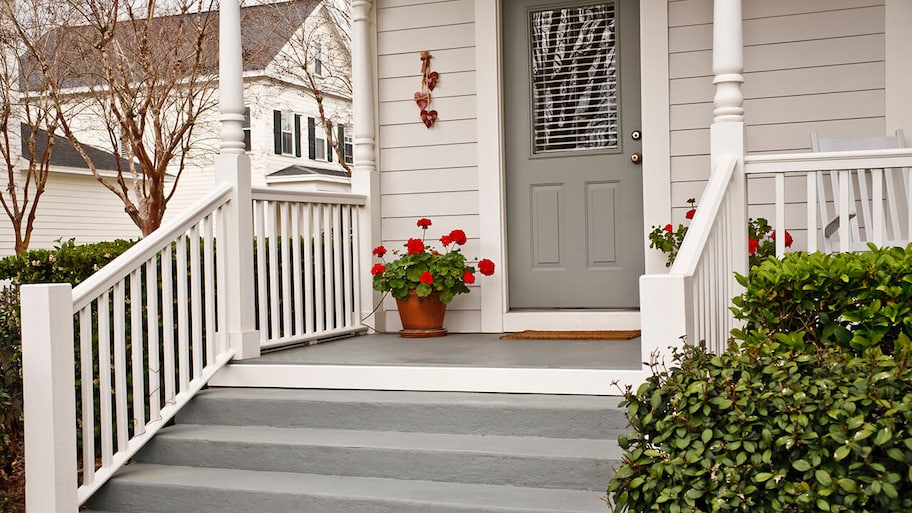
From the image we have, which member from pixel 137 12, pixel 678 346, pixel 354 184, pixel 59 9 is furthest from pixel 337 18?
pixel 678 346

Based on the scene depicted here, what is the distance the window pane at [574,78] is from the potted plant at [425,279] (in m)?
0.84

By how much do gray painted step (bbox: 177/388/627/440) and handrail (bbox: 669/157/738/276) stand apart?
0.74 metres

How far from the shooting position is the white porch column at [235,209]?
4.43 m

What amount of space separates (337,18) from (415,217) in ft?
28.5

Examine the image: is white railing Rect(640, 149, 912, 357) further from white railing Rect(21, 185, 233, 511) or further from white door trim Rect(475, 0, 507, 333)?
white railing Rect(21, 185, 233, 511)

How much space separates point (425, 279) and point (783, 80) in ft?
7.34

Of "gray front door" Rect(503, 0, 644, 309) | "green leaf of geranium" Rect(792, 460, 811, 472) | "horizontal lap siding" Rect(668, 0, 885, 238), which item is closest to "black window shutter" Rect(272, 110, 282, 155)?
"gray front door" Rect(503, 0, 644, 309)

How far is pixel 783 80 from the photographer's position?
500 cm

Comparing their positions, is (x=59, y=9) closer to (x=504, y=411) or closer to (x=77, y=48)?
(x=77, y=48)

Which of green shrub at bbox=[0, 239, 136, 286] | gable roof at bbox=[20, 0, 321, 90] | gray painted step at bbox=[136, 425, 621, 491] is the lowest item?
gray painted step at bbox=[136, 425, 621, 491]

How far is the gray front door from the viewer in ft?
17.6

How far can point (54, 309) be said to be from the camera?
331 centimetres

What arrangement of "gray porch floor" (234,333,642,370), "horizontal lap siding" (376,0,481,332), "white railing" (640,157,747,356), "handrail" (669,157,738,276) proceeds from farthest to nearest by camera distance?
"horizontal lap siding" (376,0,481,332), "gray porch floor" (234,333,642,370), "handrail" (669,157,738,276), "white railing" (640,157,747,356)

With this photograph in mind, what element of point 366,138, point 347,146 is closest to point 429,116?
point 366,138
